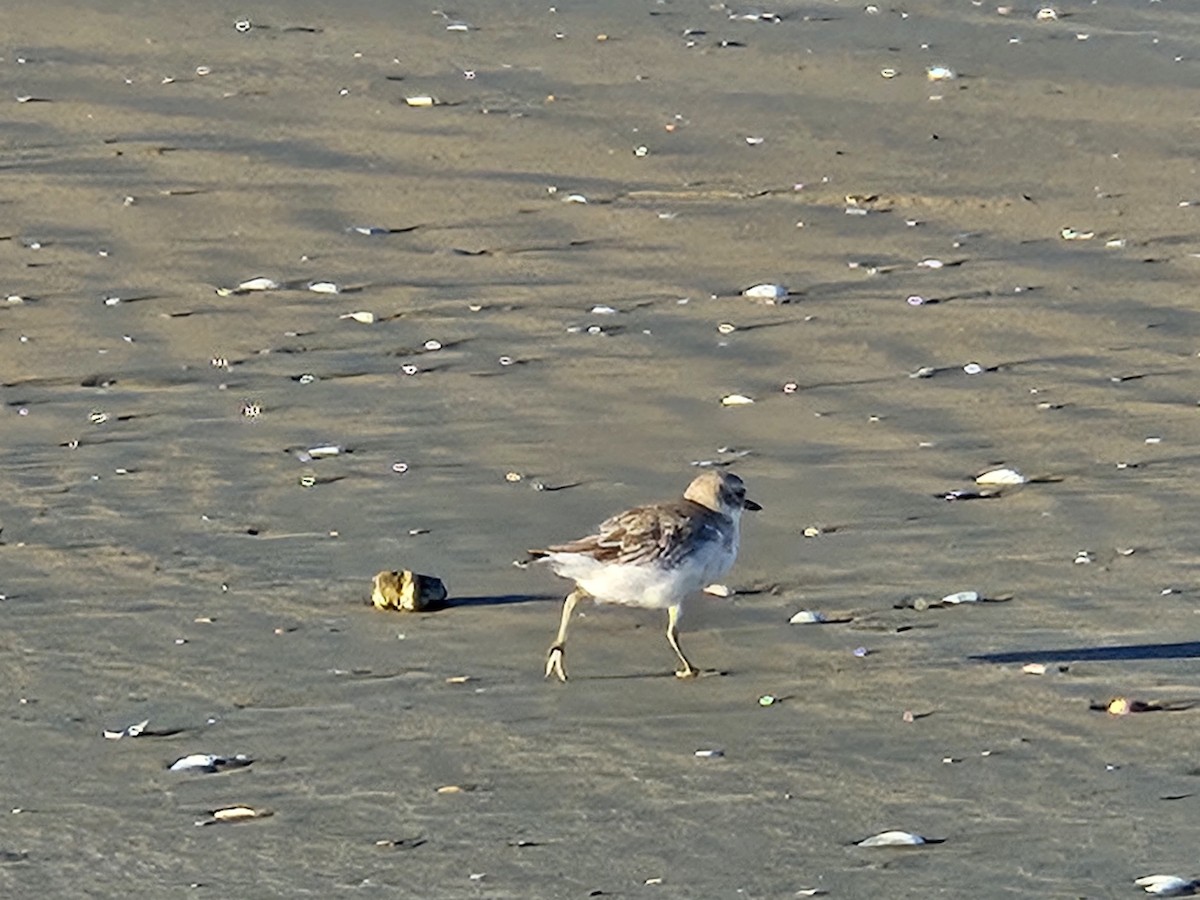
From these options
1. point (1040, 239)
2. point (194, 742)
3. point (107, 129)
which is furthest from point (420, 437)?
point (107, 129)

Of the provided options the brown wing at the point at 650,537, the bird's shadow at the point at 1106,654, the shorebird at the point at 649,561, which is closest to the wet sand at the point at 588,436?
the bird's shadow at the point at 1106,654

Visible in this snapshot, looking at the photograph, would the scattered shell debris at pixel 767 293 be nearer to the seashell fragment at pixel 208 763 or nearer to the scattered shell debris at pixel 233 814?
the seashell fragment at pixel 208 763

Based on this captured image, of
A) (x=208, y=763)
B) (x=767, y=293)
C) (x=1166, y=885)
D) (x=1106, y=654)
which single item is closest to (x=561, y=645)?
(x=208, y=763)

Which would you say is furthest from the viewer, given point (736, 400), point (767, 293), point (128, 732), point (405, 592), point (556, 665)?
point (767, 293)

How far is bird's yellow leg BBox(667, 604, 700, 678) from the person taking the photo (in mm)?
6664

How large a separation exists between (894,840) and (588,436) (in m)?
3.29

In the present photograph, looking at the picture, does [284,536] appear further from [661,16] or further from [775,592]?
[661,16]

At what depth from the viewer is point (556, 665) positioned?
6.64 m

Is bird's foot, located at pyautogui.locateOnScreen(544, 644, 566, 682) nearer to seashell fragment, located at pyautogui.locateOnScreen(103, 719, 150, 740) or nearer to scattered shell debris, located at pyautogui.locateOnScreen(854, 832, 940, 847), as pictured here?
seashell fragment, located at pyautogui.locateOnScreen(103, 719, 150, 740)

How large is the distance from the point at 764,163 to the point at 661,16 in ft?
8.29

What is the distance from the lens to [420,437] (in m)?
8.60

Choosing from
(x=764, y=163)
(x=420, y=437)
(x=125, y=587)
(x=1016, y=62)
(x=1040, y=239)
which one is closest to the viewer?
(x=125, y=587)

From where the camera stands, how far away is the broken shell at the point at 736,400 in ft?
29.3

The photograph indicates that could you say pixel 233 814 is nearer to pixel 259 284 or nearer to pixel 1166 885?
pixel 1166 885
